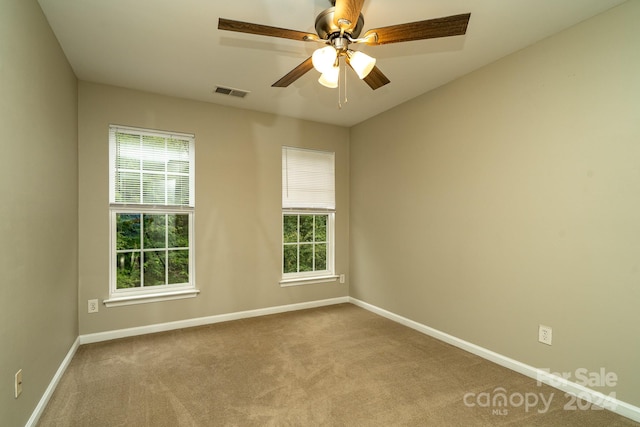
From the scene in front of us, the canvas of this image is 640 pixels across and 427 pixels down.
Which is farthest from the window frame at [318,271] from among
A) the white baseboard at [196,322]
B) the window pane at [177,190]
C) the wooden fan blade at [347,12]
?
the wooden fan blade at [347,12]

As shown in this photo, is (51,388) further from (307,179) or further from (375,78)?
(307,179)

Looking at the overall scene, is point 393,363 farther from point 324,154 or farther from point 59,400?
point 324,154

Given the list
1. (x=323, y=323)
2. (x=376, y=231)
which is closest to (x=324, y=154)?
(x=376, y=231)

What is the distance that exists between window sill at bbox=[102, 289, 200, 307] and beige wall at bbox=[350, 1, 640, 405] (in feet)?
7.90

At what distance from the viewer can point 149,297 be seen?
→ 3.33 m

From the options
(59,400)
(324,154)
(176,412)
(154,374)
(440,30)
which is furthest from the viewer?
(324,154)

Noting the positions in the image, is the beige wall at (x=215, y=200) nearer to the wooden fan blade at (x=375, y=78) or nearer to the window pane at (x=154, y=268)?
the window pane at (x=154, y=268)

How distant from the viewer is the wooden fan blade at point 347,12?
4.89 ft

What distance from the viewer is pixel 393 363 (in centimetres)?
267

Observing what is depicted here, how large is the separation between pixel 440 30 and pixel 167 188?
9.95 feet

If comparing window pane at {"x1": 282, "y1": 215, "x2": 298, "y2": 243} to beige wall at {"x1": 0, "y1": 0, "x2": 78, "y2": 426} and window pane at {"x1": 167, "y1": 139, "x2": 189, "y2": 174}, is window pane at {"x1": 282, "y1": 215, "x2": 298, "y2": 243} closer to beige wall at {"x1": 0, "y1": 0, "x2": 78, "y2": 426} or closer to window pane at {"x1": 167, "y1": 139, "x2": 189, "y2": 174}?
window pane at {"x1": 167, "y1": 139, "x2": 189, "y2": 174}

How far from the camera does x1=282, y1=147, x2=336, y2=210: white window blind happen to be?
164 inches

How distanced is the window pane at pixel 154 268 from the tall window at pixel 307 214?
1425 mm

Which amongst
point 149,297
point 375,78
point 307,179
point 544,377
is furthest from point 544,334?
point 149,297
